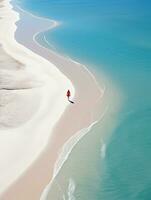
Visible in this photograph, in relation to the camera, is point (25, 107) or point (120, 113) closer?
point (120, 113)

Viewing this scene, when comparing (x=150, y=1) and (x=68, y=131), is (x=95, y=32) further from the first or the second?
(x=150, y=1)

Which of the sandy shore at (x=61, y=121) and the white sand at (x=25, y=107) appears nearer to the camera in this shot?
the sandy shore at (x=61, y=121)

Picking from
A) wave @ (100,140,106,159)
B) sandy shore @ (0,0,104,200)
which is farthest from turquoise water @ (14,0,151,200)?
sandy shore @ (0,0,104,200)

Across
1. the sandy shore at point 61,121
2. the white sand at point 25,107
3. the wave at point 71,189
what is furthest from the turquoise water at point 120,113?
the white sand at point 25,107

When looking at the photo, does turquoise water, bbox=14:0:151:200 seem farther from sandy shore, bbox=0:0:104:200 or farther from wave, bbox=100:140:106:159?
sandy shore, bbox=0:0:104:200

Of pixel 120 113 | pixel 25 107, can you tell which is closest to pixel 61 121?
pixel 25 107

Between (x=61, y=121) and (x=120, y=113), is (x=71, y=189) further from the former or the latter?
(x=120, y=113)

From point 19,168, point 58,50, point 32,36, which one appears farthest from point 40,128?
point 32,36

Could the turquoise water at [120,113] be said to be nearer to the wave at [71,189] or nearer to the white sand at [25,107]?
the wave at [71,189]
